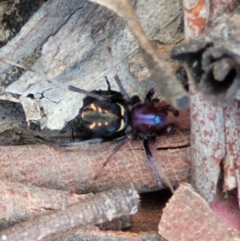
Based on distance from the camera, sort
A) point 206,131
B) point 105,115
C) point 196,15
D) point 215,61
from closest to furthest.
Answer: point 215,61
point 196,15
point 206,131
point 105,115

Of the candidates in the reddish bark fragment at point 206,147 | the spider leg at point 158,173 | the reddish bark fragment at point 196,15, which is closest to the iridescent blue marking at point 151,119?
the spider leg at point 158,173

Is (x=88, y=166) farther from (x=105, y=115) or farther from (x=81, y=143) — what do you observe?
(x=105, y=115)

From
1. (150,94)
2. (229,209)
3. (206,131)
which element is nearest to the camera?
(206,131)

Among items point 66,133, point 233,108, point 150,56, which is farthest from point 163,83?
point 66,133

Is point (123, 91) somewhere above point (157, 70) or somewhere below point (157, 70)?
below

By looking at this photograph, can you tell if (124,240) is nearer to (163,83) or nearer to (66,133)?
(66,133)

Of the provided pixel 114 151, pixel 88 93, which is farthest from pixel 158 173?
pixel 88 93

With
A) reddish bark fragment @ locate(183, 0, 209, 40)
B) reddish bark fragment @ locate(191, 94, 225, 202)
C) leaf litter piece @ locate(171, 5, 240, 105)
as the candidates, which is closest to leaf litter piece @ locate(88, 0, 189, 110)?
leaf litter piece @ locate(171, 5, 240, 105)
